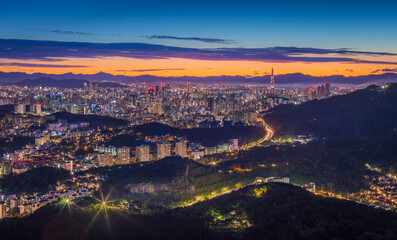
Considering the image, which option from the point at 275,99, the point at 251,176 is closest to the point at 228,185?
the point at 251,176

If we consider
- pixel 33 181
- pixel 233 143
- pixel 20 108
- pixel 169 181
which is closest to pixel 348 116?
pixel 233 143

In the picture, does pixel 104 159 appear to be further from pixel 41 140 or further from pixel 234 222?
pixel 234 222

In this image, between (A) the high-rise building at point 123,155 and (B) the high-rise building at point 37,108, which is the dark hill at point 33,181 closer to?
(A) the high-rise building at point 123,155

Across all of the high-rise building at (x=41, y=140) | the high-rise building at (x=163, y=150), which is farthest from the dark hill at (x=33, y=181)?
the high-rise building at (x=41, y=140)

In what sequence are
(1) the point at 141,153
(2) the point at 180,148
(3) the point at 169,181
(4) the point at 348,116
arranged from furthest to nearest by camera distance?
1. (4) the point at 348,116
2. (2) the point at 180,148
3. (1) the point at 141,153
4. (3) the point at 169,181

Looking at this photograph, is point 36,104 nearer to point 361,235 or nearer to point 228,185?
point 228,185
